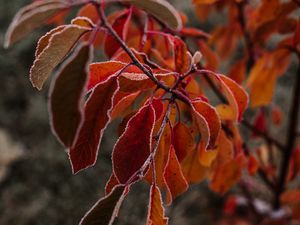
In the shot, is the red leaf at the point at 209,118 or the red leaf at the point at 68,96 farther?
the red leaf at the point at 209,118

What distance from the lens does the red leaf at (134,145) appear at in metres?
0.52

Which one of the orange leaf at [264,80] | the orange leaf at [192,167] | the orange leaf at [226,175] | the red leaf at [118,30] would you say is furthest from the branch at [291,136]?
the red leaf at [118,30]

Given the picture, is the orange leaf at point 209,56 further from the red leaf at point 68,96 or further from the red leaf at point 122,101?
the red leaf at point 68,96

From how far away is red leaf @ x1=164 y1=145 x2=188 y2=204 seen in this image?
566mm

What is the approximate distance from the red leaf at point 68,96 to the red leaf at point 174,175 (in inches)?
6.9

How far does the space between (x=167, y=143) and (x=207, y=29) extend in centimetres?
388

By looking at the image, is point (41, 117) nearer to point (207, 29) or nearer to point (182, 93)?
point (207, 29)

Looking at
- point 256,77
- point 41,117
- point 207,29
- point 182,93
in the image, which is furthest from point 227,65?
point 182,93

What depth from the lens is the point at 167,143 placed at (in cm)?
60

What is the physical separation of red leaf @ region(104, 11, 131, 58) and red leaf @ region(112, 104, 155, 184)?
0.18 m

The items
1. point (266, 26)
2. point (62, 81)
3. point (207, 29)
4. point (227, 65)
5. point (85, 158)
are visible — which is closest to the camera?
point (62, 81)

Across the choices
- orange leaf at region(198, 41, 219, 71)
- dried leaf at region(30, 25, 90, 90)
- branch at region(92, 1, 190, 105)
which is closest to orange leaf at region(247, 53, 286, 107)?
orange leaf at region(198, 41, 219, 71)

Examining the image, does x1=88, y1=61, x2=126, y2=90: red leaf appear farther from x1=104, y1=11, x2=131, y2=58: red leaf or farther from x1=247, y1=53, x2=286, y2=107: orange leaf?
x1=247, y1=53, x2=286, y2=107: orange leaf

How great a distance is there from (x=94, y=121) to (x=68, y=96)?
0.09 m
